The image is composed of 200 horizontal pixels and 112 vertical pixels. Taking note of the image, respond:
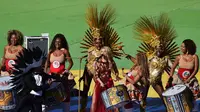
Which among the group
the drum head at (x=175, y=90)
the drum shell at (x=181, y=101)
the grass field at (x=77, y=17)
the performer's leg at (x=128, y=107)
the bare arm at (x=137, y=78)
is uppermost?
the grass field at (x=77, y=17)

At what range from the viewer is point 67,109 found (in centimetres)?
761

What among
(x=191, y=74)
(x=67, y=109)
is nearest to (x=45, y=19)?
(x=67, y=109)

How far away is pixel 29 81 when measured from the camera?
594 cm

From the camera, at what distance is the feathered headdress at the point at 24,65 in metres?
5.96

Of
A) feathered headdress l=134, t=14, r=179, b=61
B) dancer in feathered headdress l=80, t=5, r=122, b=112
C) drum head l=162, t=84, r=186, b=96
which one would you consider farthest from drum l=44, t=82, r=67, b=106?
feathered headdress l=134, t=14, r=179, b=61

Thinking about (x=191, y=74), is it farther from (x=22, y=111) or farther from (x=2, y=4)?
(x=2, y=4)

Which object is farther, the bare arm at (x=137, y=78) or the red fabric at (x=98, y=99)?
the bare arm at (x=137, y=78)

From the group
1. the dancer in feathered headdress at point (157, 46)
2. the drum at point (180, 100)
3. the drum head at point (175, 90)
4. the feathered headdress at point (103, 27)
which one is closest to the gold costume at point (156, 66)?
the dancer in feathered headdress at point (157, 46)

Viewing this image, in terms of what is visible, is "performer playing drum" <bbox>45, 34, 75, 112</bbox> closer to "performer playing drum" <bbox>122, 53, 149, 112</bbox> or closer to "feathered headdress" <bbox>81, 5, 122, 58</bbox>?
"feathered headdress" <bbox>81, 5, 122, 58</bbox>

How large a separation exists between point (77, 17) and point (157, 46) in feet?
11.9

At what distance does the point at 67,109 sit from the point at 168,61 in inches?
63.0

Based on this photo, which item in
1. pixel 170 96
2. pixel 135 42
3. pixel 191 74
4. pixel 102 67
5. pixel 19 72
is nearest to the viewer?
pixel 19 72

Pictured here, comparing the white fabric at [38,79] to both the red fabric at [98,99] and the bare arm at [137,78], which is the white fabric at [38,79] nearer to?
the red fabric at [98,99]

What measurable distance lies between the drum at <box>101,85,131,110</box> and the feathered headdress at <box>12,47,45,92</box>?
1021mm
